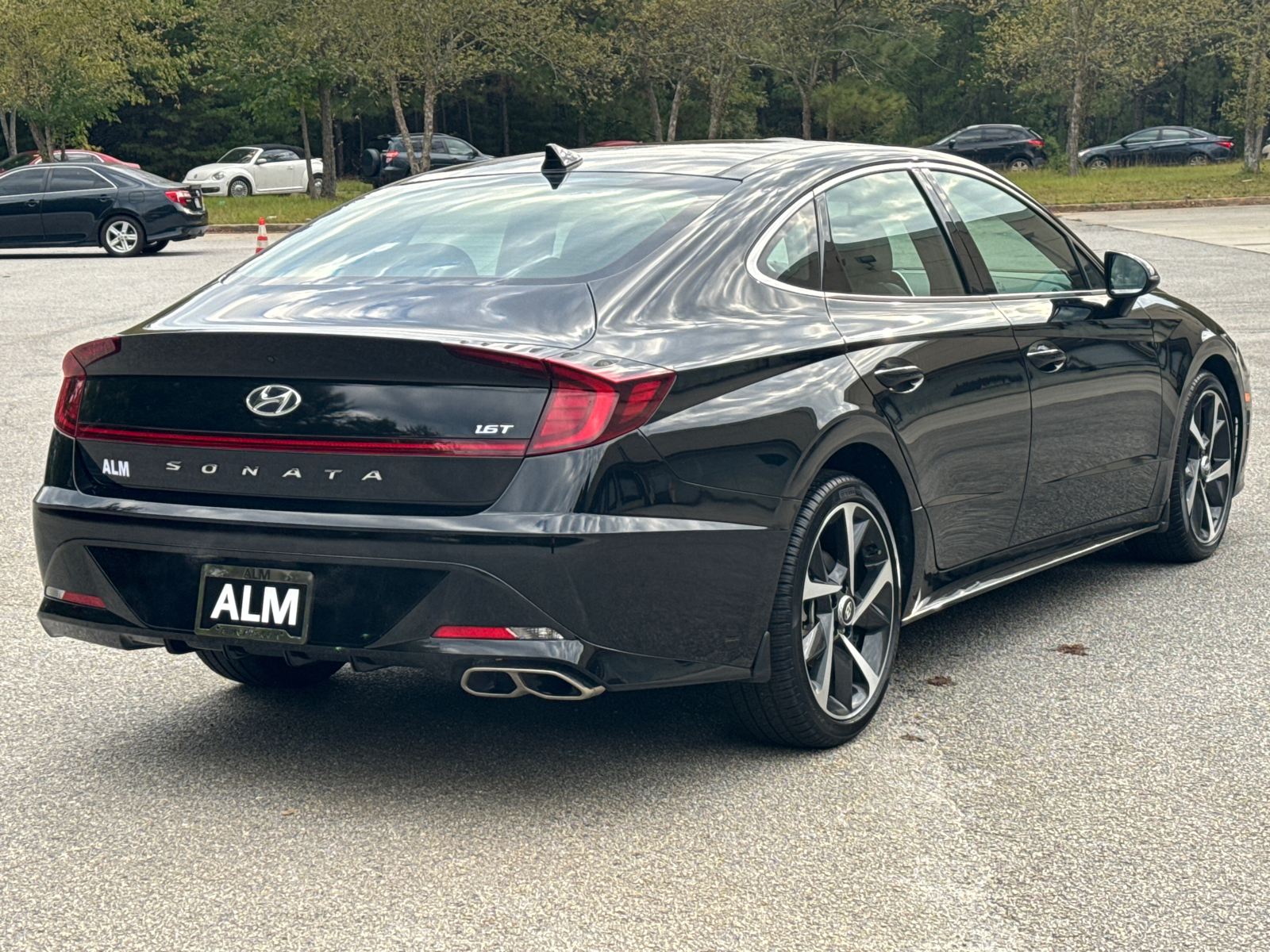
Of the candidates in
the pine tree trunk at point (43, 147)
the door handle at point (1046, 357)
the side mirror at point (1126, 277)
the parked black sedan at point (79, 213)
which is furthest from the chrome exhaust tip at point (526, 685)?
the pine tree trunk at point (43, 147)

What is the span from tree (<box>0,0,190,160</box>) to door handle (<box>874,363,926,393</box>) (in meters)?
33.4

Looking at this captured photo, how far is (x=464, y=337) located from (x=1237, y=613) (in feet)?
10.5

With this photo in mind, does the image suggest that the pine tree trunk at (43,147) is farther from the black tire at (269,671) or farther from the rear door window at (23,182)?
the black tire at (269,671)

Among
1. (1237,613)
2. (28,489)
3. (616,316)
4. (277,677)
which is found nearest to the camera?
(616,316)

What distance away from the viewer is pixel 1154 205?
101 feet

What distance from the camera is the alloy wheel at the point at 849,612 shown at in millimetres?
4102

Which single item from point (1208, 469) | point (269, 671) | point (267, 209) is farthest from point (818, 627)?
point (267, 209)

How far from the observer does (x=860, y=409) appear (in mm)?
4160

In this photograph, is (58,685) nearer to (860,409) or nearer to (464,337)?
(464,337)

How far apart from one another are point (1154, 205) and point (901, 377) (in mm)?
28471

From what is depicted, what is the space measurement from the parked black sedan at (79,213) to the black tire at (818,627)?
21003mm

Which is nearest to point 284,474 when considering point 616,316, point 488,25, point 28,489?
point 616,316

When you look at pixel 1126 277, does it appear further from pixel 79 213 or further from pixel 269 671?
pixel 79 213

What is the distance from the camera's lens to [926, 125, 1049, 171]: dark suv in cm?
5041
